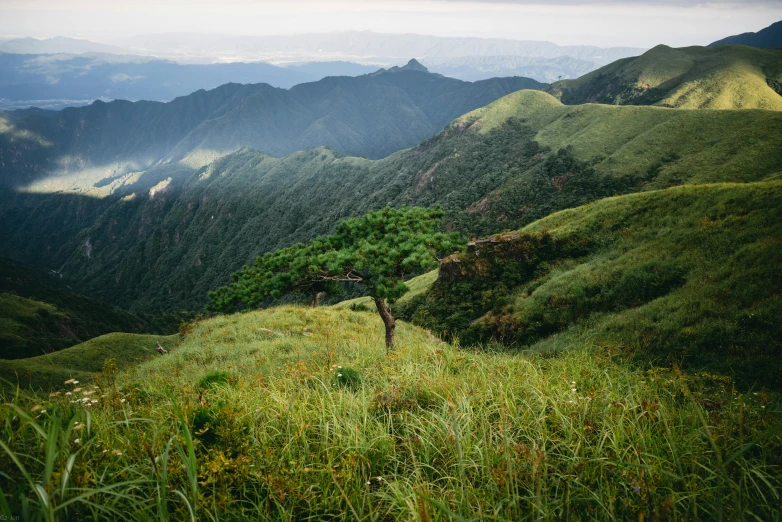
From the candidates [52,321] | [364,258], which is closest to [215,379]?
[364,258]

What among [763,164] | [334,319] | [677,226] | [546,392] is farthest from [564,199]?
[546,392]

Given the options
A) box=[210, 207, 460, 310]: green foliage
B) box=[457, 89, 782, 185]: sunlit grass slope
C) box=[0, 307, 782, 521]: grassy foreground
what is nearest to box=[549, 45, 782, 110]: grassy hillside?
box=[457, 89, 782, 185]: sunlit grass slope

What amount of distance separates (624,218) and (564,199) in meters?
53.5

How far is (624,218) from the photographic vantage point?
2894 cm

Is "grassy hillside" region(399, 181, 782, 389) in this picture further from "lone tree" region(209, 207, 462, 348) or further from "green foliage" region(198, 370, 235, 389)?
"green foliage" region(198, 370, 235, 389)

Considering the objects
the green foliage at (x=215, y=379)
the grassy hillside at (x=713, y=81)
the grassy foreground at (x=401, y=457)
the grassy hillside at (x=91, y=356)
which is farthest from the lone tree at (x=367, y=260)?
the grassy hillside at (x=713, y=81)

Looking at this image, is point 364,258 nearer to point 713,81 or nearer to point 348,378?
point 348,378

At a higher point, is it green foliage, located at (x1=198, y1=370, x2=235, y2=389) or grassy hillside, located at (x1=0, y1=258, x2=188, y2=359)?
green foliage, located at (x1=198, y1=370, x2=235, y2=389)

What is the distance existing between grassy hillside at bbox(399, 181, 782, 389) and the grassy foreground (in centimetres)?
464

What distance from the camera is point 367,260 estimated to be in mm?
12672

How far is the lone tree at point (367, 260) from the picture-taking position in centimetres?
1246

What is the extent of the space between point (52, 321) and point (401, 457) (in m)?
118

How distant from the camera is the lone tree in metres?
12.5

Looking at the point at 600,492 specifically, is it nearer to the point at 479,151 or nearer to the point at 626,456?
the point at 626,456
